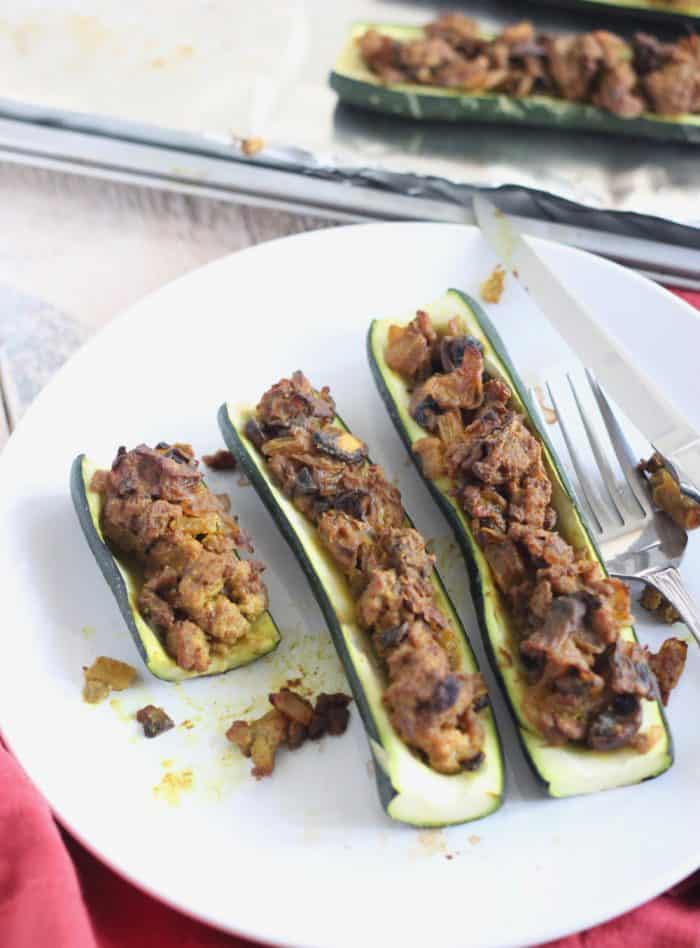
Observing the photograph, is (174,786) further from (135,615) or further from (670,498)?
(670,498)

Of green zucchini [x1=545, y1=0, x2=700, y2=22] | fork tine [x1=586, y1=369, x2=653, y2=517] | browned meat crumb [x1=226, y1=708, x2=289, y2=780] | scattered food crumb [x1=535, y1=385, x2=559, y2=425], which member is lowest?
browned meat crumb [x1=226, y1=708, x2=289, y2=780]

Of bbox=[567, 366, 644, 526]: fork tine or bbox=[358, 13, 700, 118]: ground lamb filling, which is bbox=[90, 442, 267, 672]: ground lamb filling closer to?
bbox=[567, 366, 644, 526]: fork tine

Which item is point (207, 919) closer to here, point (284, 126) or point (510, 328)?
point (510, 328)

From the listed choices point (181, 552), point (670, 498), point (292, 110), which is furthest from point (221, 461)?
point (292, 110)

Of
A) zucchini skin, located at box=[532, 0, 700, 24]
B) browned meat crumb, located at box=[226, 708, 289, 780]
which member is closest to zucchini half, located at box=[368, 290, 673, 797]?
browned meat crumb, located at box=[226, 708, 289, 780]

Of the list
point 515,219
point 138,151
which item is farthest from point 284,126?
point 515,219

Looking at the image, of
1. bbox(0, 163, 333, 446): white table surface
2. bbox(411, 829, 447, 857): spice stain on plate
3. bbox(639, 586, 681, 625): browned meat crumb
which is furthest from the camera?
bbox(0, 163, 333, 446): white table surface
